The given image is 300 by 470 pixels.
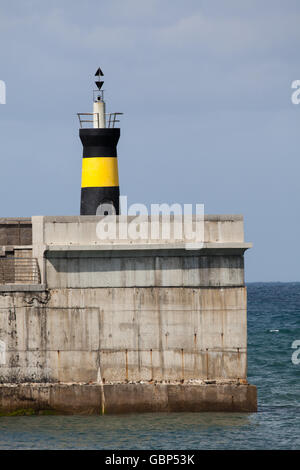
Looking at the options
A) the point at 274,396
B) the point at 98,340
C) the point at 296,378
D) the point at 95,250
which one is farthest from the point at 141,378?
the point at 296,378

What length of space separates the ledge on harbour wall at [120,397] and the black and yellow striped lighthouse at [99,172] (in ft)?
22.5

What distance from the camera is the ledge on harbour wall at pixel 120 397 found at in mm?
28656

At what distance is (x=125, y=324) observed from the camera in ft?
94.8

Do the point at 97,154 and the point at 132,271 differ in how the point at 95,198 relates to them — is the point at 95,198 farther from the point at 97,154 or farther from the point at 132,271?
the point at 132,271

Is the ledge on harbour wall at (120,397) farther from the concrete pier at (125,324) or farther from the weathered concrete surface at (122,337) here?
the weathered concrete surface at (122,337)

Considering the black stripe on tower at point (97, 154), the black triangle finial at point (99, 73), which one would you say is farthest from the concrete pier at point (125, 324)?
the black triangle finial at point (99, 73)

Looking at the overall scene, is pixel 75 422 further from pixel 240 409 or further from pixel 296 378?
pixel 296 378

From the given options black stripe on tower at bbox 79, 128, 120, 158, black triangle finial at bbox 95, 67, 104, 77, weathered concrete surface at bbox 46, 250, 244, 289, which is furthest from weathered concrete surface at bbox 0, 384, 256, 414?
black triangle finial at bbox 95, 67, 104, 77

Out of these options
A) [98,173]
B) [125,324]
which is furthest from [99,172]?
[125,324]

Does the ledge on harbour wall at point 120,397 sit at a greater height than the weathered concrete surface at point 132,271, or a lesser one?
lesser

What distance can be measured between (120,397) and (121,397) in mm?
28

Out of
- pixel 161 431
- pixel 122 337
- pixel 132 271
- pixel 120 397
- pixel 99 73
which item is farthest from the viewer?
pixel 99 73

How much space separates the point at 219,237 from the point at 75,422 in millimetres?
6566

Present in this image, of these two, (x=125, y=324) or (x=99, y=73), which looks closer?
(x=125, y=324)
